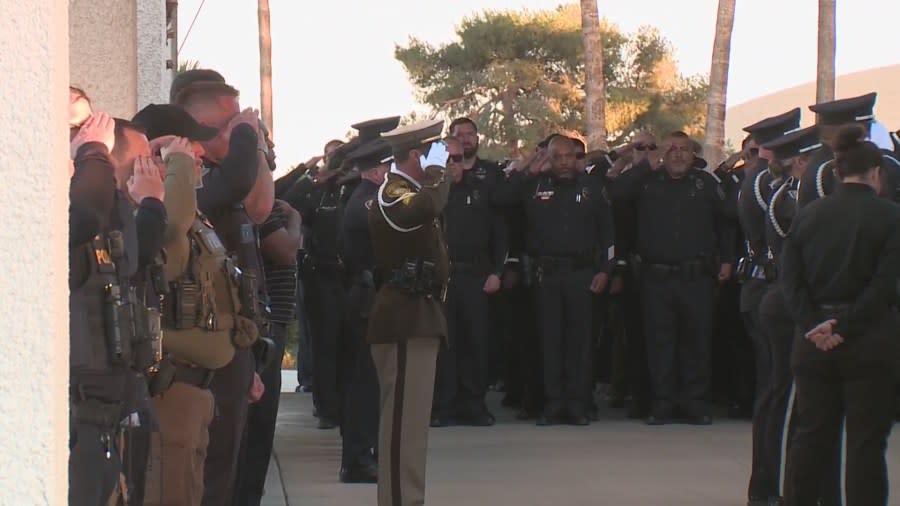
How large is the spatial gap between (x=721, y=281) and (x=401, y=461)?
5210 mm

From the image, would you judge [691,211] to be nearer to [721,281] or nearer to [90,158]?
[721,281]

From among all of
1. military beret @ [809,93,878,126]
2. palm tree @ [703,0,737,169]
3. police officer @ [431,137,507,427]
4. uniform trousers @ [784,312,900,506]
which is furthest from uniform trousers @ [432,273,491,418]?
palm tree @ [703,0,737,169]

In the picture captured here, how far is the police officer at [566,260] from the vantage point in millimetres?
11367

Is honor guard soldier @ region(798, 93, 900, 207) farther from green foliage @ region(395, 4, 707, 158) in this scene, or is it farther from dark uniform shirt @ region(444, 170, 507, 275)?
green foliage @ region(395, 4, 707, 158)

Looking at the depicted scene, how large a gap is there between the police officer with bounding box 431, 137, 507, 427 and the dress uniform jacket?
424 centimetres

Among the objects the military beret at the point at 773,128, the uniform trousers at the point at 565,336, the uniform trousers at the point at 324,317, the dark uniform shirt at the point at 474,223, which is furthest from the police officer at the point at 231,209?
the uniform trousers at the point at 565,336

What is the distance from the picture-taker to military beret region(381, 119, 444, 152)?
7.05 m

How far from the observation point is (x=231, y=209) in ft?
20.5

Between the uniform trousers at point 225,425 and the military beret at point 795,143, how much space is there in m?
3.36

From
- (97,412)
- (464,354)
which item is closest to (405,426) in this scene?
(97,412)

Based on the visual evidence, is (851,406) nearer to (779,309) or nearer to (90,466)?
(779,309)

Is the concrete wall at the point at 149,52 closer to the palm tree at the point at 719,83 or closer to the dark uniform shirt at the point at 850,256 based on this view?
the dark uniform shirt at the point at 850,256

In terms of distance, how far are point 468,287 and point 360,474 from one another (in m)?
2.96

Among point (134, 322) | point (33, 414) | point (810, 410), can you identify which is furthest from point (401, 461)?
point (33, 414)
